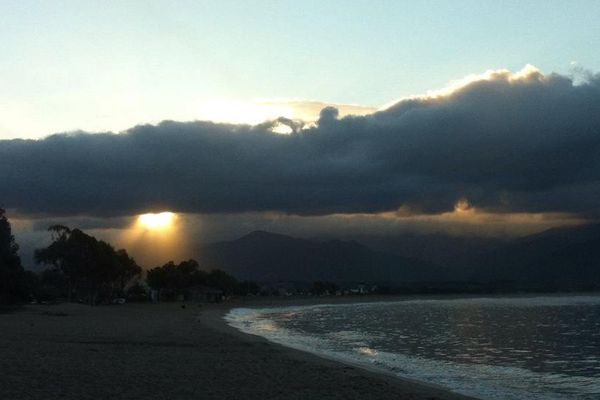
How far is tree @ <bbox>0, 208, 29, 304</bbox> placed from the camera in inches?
2667

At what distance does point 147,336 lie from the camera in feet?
125

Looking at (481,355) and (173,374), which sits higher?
(173,374)

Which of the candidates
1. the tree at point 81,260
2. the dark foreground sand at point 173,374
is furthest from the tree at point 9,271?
the dark foreground sand at point 173,374

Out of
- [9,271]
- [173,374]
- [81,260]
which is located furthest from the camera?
[81,260]

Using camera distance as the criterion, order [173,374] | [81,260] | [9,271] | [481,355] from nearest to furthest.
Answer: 1. [173,374]
2. [481,355]
3. [9,271]
4. [81,260]

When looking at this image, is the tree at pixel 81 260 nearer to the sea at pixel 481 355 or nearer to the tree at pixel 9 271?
the tree at pixel 9 271

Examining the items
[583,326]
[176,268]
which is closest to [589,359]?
[583,326]

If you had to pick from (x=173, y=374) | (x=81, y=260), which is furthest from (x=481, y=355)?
Result: (x=81, y=260)

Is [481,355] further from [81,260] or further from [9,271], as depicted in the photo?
[81,260]

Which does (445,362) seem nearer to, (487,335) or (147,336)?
(147,336)

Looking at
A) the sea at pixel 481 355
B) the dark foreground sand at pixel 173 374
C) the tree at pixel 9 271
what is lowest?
the sea at pixel 481 355

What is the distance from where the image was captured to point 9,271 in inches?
2657

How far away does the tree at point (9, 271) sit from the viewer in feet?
222

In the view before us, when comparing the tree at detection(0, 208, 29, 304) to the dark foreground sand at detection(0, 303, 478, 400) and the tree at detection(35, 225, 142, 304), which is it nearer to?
the tree at detection(35, 225, 142, 304)
